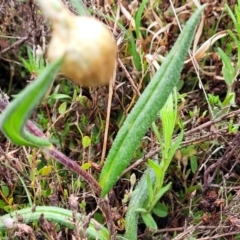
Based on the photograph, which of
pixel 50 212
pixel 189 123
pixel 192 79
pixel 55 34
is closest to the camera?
pixel 55 34

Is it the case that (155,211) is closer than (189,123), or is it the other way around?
(155,211)

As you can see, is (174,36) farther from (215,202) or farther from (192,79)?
(215,202)

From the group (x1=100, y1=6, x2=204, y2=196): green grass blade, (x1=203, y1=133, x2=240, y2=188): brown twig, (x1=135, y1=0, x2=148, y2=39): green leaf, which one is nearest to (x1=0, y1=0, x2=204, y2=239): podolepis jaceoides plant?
(x1=100, y1=6, x2=204, y2=196): green grass blade

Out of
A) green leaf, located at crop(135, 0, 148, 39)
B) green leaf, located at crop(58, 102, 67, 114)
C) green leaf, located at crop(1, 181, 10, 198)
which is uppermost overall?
green leaf, located at crop(135, 0, 148, 39)

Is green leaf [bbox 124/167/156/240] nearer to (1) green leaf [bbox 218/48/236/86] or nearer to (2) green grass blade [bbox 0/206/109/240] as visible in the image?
(2) green grass blade [bbox 0/206/109/240]

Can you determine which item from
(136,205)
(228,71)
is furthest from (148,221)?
(228,71)

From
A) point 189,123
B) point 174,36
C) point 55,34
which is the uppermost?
point 55,34

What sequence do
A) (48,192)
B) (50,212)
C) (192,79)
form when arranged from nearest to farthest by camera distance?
(50,212)
(48,192)
(192,79)

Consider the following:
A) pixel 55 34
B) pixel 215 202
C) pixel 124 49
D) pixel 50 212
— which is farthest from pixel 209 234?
pixel 55 34
